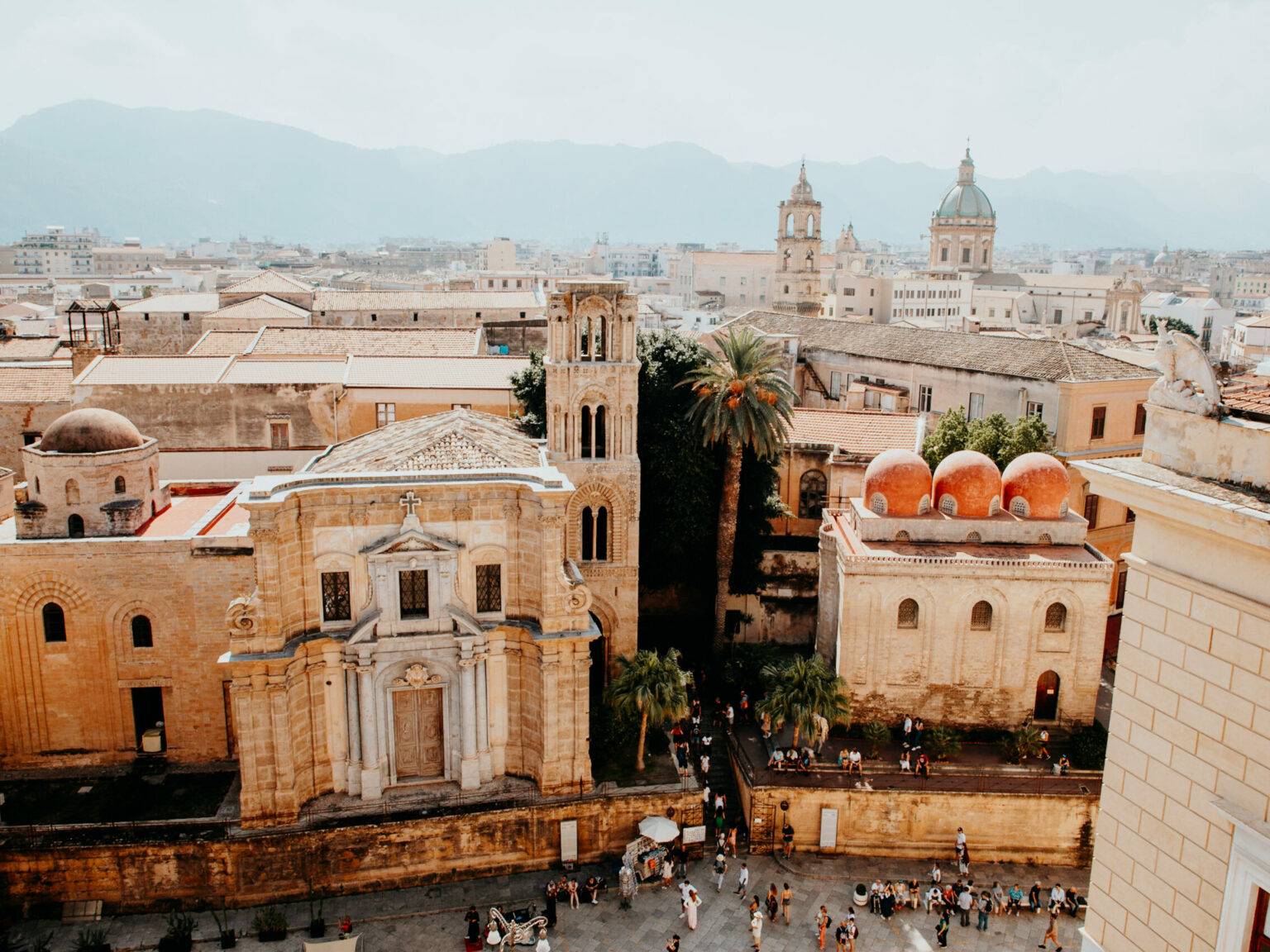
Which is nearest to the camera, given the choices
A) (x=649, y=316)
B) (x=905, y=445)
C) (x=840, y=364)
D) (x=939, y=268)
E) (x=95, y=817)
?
(x=95, y=817)

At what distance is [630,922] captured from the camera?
26188 millimetres

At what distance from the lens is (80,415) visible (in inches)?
1201

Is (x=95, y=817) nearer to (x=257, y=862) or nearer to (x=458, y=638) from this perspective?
(x=257, y=862)

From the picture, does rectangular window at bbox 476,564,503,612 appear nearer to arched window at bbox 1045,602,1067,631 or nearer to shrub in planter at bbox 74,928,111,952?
shrub in planter at bbox 74,928,111,952

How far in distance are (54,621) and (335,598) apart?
9.15 metres

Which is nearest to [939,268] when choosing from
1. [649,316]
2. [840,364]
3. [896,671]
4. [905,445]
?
[649,316]

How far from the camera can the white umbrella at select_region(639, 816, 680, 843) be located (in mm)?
27156

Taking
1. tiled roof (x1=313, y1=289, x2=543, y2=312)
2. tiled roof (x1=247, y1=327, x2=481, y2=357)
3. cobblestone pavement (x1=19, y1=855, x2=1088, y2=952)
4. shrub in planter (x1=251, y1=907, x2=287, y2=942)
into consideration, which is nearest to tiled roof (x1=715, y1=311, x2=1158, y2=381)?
tiled roof (x1=247, y1=327, x2=481, y2=357)

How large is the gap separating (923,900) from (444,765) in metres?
13.6

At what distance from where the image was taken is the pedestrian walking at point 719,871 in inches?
1089

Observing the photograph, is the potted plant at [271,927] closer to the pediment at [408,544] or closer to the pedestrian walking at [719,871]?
the pediment at [408,544]

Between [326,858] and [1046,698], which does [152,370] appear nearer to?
[326,858]

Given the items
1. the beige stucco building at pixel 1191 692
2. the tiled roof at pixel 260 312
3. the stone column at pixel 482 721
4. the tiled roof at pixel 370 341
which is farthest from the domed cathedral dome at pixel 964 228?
the beige stucco building at pixel 1191 692

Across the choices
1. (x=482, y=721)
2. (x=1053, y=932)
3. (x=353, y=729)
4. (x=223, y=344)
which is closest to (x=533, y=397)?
(x=482, y=721)
